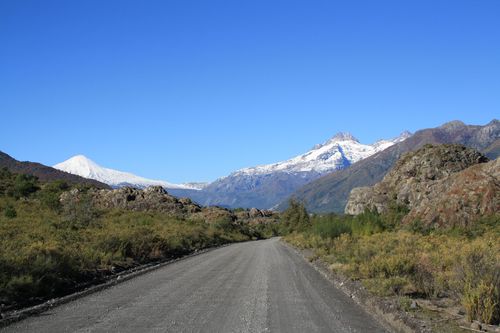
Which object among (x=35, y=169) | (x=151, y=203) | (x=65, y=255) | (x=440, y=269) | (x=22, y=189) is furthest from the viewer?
(x=35, y=169)

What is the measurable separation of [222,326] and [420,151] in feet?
159

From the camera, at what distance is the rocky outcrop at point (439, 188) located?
27.5 meters

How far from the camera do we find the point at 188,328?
9.88 m

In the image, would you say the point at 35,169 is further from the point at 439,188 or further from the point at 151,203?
the point at 439,188

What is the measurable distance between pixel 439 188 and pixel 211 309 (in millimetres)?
25185

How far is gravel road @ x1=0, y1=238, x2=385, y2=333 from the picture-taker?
10188mm

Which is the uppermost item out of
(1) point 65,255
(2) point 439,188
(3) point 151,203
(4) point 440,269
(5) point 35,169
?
(5) point 35,169

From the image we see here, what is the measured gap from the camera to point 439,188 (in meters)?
33.1

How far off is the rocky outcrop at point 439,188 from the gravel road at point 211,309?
510 inches

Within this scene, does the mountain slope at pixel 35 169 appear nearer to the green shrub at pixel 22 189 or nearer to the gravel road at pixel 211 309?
the green shrub at pixel 22 189

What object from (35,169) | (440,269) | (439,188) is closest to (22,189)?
(439,188)

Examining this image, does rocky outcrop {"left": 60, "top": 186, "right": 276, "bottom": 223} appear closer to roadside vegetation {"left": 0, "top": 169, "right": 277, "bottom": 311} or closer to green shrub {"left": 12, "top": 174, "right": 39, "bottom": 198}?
green shrub {"left": 12, "top": 174, "right": 39, "bottom": 198}

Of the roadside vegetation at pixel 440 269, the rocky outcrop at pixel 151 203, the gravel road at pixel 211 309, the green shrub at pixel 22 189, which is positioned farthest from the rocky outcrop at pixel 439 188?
the green shrub at pixel 22 189

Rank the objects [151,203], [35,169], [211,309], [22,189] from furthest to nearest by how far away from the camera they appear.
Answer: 1. [35,169]
2. [151,203]
3. [22,189]
4. [211,309]
